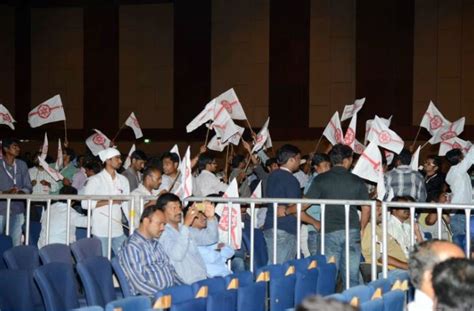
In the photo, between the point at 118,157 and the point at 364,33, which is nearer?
the point at 118,157

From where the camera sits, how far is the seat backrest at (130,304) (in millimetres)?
4786

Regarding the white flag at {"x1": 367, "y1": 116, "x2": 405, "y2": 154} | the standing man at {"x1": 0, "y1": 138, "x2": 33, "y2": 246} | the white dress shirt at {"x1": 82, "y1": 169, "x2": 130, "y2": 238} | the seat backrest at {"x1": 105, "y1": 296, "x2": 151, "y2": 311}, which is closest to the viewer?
the seat backrest at {"x1": 105, "y1": 296, "x2": 151, "y2": 311}

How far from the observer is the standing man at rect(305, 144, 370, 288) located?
874cm

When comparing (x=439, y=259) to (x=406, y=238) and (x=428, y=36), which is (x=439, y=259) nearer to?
(x=406, y=238)

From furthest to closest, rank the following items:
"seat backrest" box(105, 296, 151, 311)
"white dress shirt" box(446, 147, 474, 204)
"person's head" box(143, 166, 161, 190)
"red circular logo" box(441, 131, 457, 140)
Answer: "red circular logo" box(441, 131, 457, 140)
"white dress shirt" box(446, 147, 474, 204)
"person's head" box(143, 166, 161, 190)
"seat backrest" box(105, 296, 151, 311)

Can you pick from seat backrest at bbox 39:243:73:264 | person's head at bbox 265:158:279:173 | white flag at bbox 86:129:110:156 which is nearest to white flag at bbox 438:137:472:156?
person's head at bbox 265:158:279:173

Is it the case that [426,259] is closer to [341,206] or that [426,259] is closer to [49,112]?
[341,206]

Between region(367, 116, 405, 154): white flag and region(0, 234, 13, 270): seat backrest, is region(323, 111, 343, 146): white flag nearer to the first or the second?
region(367, 116, 405, 154): white flag

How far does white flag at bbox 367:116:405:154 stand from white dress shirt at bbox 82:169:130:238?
3391mm

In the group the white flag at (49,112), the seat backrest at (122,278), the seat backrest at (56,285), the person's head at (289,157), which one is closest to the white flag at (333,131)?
the person's head at (289,157)

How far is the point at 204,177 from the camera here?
1180cm

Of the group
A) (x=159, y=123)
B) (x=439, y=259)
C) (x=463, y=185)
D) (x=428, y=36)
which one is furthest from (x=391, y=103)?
(x=439, y=259)

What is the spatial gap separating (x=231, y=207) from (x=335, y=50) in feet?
41.5

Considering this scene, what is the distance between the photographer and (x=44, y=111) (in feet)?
47.6
